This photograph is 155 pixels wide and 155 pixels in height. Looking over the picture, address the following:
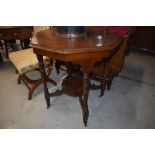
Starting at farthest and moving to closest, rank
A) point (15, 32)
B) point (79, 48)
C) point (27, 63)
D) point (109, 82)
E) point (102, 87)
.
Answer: point (15, 32) < point (109, 82) < point (102, 87) < point (27, 63) < point (79, 48)

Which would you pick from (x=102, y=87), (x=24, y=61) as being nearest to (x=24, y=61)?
(x=24, y=61)

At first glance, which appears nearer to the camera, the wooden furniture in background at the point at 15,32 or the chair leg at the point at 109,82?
the chair leg at the point at 109,82

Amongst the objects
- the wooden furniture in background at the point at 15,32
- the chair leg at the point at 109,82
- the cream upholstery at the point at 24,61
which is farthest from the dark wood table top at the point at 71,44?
the wooden furniture in background at the point at 15,32

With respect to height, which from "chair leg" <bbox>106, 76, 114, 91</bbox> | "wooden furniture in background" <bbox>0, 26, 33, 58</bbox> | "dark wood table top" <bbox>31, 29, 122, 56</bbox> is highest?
"dark wood table top" <bbox>31, 29, 122, 56</bbox>

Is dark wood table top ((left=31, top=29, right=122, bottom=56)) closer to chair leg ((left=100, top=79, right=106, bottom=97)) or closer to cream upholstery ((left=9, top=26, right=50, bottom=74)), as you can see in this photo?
cream upholstery ((left=9, top=26, right=50, bottom=74))

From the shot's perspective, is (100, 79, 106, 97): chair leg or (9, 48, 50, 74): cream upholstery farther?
(100, 79, 106, 97): chair leg

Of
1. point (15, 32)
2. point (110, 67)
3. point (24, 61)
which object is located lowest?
point (110, 67)

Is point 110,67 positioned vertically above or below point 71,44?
below

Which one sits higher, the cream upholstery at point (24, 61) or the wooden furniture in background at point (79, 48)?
the wooden furniture in background at point (79, 48)

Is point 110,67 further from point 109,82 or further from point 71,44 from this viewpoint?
point 71,44

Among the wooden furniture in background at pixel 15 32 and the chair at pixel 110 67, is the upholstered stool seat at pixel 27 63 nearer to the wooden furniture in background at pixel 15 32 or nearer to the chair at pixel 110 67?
the wooden furniture in background at pixel 15 32

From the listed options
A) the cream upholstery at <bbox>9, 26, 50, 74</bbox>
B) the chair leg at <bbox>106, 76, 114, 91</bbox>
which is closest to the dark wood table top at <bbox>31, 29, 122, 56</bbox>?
the cream upholstery at <bbox>9, 26, 50, 74</bbox>

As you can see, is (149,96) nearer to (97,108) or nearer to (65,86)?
(97,108)

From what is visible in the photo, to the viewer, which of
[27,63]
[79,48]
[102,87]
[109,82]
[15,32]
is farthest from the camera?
[15,32]
